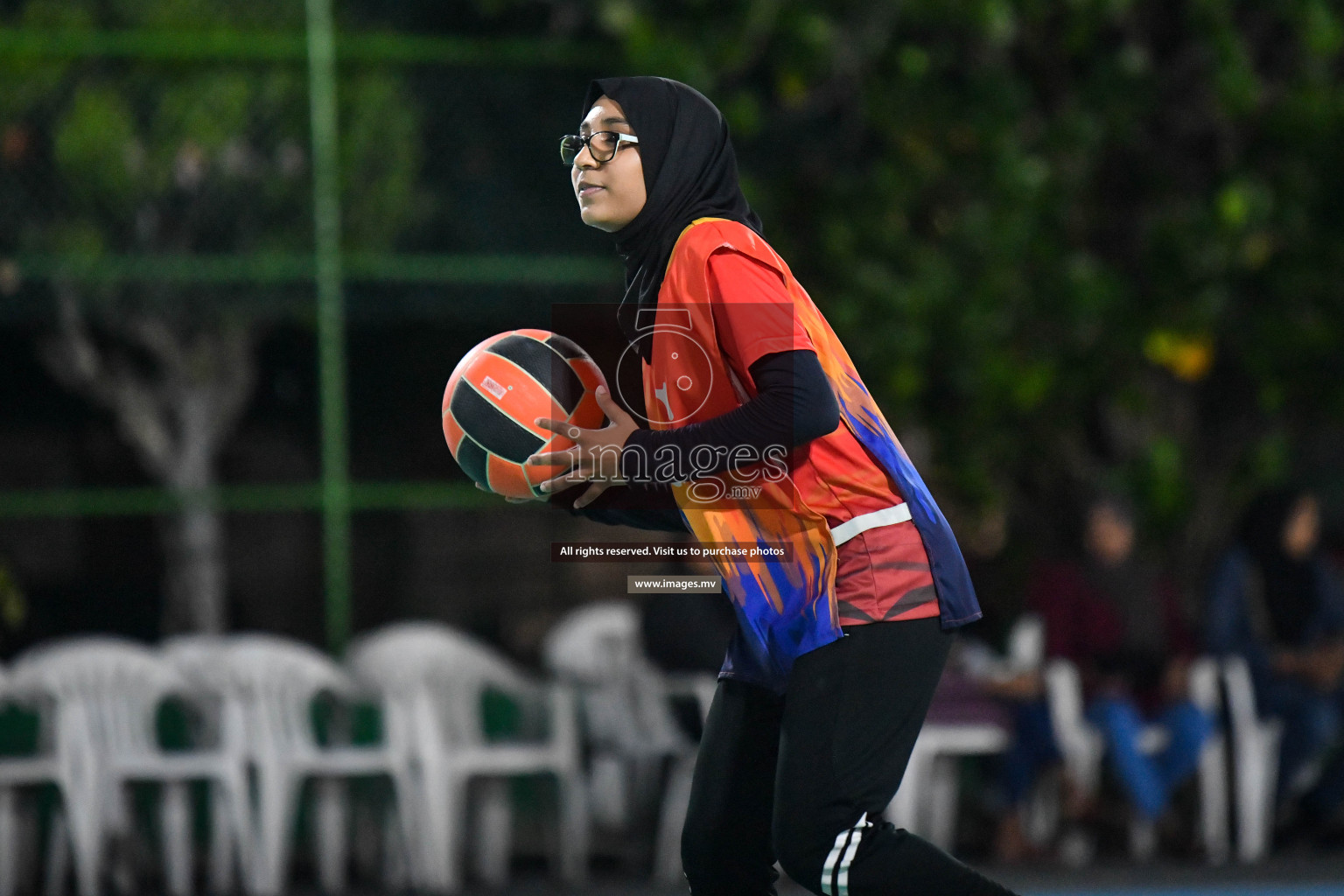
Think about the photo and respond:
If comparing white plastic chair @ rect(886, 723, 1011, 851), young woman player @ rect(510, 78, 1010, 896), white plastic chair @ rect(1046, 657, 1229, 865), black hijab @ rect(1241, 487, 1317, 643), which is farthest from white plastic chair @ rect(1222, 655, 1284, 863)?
young woman player @ rect(510, 78, 1010, 896)

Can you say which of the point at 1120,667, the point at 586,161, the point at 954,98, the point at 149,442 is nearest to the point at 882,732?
the point at 586,161

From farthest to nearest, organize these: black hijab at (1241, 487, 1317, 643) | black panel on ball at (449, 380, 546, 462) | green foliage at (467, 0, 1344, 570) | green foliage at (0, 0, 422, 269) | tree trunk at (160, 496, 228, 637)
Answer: tree trunk at (160, 496, 228, 637)
green foliage at (467, 0, 1344, 570)
green foliage at (0, 0, 422, 269)
black hijab at (1241, 487, 1317, 643)
black panel on ball at (449, 380, 546, 462)

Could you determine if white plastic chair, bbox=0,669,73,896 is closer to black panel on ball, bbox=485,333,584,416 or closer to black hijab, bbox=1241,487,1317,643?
black panel on ball, bbox=485,333,584,416

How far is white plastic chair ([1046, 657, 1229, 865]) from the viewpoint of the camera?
696cm

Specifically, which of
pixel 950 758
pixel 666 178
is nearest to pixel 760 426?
pixel 666 178

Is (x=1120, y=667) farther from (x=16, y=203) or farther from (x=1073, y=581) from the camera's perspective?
(x=16, y=203)

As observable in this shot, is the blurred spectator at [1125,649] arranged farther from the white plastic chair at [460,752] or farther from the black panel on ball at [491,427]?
the black panel on ball at [491,427]

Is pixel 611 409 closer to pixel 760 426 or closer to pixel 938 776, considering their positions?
pixel 760 426

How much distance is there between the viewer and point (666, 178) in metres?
3.11

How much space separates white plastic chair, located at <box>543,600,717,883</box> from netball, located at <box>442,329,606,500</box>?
3.30m

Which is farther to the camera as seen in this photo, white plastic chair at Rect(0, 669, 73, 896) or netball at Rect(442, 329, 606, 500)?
white plastic chair at Rect(0, 669, 73, 896)

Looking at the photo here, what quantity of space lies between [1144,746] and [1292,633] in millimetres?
824

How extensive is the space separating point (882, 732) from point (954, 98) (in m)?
5.53

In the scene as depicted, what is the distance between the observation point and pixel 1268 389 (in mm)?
8297
